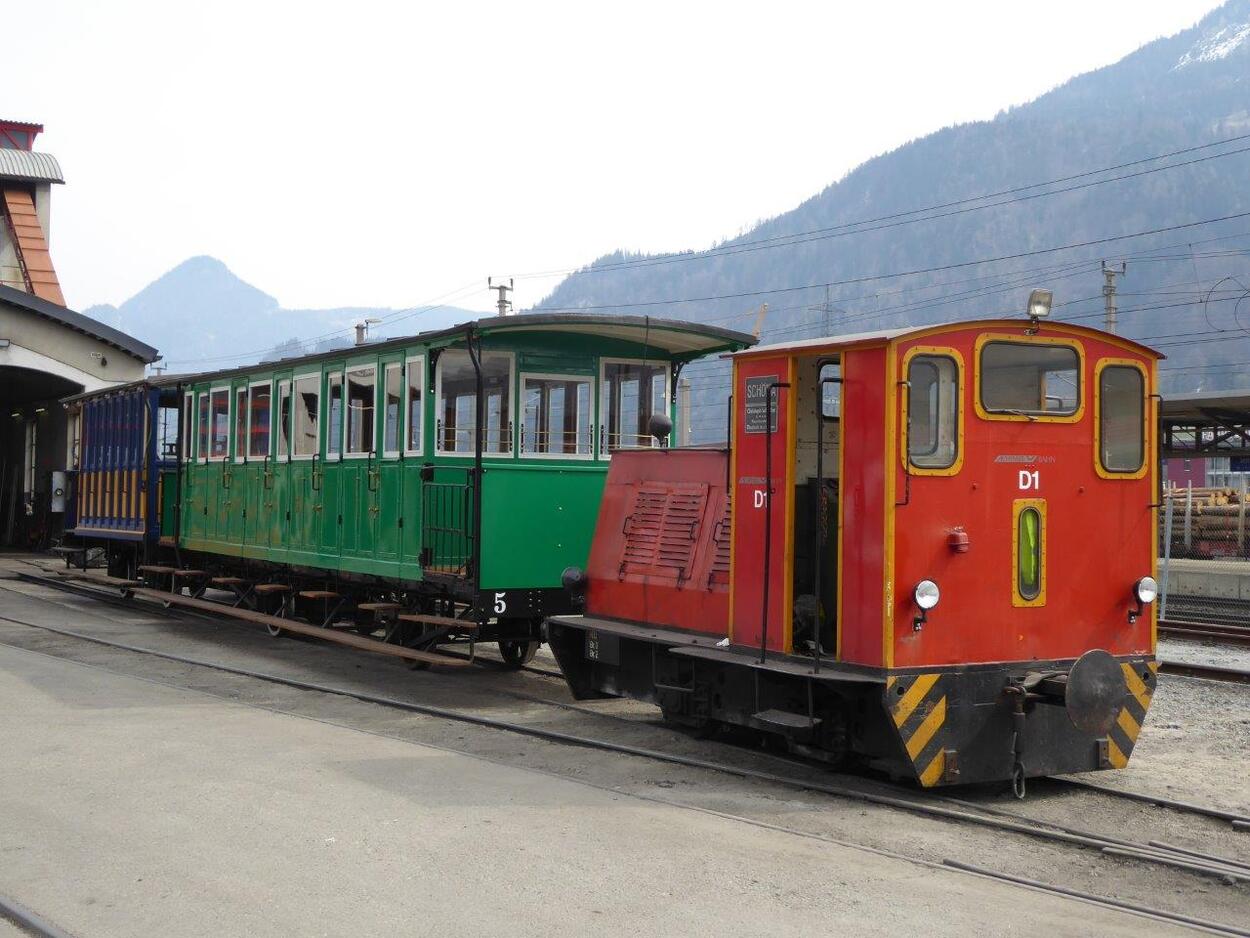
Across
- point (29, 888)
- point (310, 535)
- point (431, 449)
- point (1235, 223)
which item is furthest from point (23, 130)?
point (1235, 223)

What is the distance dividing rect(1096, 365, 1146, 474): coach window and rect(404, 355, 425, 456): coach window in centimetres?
662

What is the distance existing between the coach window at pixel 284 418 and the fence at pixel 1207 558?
12.4 m

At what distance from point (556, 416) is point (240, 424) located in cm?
671

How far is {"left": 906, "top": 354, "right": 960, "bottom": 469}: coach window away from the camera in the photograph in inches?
Answer: 293

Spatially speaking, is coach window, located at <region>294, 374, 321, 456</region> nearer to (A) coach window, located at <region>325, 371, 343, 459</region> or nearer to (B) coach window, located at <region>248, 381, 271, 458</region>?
(A) coach window, located at <region>325, 371, 343, 459</region>

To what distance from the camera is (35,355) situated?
30109mm

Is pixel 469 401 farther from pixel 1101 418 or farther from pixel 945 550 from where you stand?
pixel 1101 418

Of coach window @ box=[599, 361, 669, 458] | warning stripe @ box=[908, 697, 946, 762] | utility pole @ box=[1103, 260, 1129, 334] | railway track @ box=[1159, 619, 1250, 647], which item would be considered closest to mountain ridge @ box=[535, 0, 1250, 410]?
utility pole @ box=[1103, 260, 1129, 334]

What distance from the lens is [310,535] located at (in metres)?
15.0

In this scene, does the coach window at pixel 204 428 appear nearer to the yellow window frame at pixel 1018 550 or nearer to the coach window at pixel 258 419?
the coach window at pixel 258 419

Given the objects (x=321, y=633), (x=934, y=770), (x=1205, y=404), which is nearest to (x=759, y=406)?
(x=934, y=770)

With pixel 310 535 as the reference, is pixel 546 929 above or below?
below

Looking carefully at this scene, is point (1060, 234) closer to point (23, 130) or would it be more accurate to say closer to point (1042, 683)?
point (23, 130)

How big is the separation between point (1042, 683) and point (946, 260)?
17544cm
